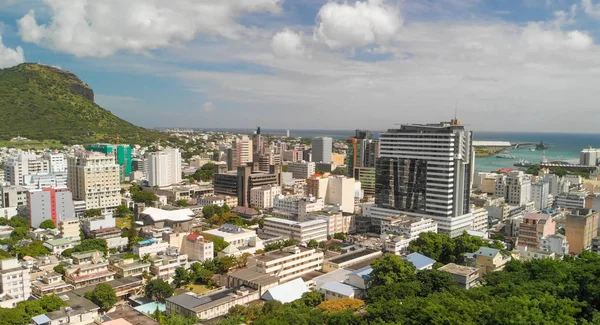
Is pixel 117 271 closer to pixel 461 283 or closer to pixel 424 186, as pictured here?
pixel 461 283

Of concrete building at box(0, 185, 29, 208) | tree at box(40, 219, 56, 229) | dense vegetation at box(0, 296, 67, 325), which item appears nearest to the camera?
dense vegetation at box(0, 296, 67, 325)

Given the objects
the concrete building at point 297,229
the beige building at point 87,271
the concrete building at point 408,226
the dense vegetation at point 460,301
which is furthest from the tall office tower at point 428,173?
the beige building at point 87,271

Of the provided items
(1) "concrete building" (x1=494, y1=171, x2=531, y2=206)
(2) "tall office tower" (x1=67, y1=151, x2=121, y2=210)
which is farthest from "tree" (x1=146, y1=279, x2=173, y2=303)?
(1) "concrete building" (x1=494, y1=171, x2=531, y2=206)

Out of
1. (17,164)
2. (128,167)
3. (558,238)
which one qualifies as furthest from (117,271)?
(128,167)

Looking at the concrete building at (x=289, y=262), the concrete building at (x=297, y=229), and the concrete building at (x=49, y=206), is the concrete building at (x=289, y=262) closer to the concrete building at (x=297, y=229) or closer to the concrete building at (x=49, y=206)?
the concrete building at (x=297, y=229)

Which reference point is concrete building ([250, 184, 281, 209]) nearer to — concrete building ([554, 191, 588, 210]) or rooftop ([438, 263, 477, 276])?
rooftop ([438, 263, 477, 276])

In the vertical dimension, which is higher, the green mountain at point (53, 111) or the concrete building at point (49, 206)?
the green mountain at point (53, 111)
